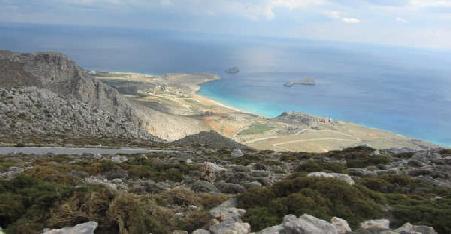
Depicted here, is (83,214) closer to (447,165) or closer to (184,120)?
(447,165)

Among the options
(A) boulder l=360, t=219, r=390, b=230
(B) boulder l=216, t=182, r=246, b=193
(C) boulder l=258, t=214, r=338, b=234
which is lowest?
(B) boulder l=216, t=182, r=246, b=193

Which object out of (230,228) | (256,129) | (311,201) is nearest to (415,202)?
(311,201)

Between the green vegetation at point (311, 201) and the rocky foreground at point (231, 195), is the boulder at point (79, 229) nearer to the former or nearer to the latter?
the rocky foreground at point (231, 195)

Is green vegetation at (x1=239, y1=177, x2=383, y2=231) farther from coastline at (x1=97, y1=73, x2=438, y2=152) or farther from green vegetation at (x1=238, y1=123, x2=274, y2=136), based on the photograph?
green vegetation at (x1=238, y1=123, x2=274, y2=136)

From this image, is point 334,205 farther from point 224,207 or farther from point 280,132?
point 280,132

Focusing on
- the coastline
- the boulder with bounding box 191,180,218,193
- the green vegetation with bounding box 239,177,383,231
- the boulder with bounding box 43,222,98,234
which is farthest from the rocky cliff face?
the boulder with bounding box 43,222,98,234

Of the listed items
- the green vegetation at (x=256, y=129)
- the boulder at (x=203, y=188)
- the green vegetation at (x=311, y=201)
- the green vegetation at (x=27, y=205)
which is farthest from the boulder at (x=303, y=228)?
the green vegetation at (x=256, y=129)
